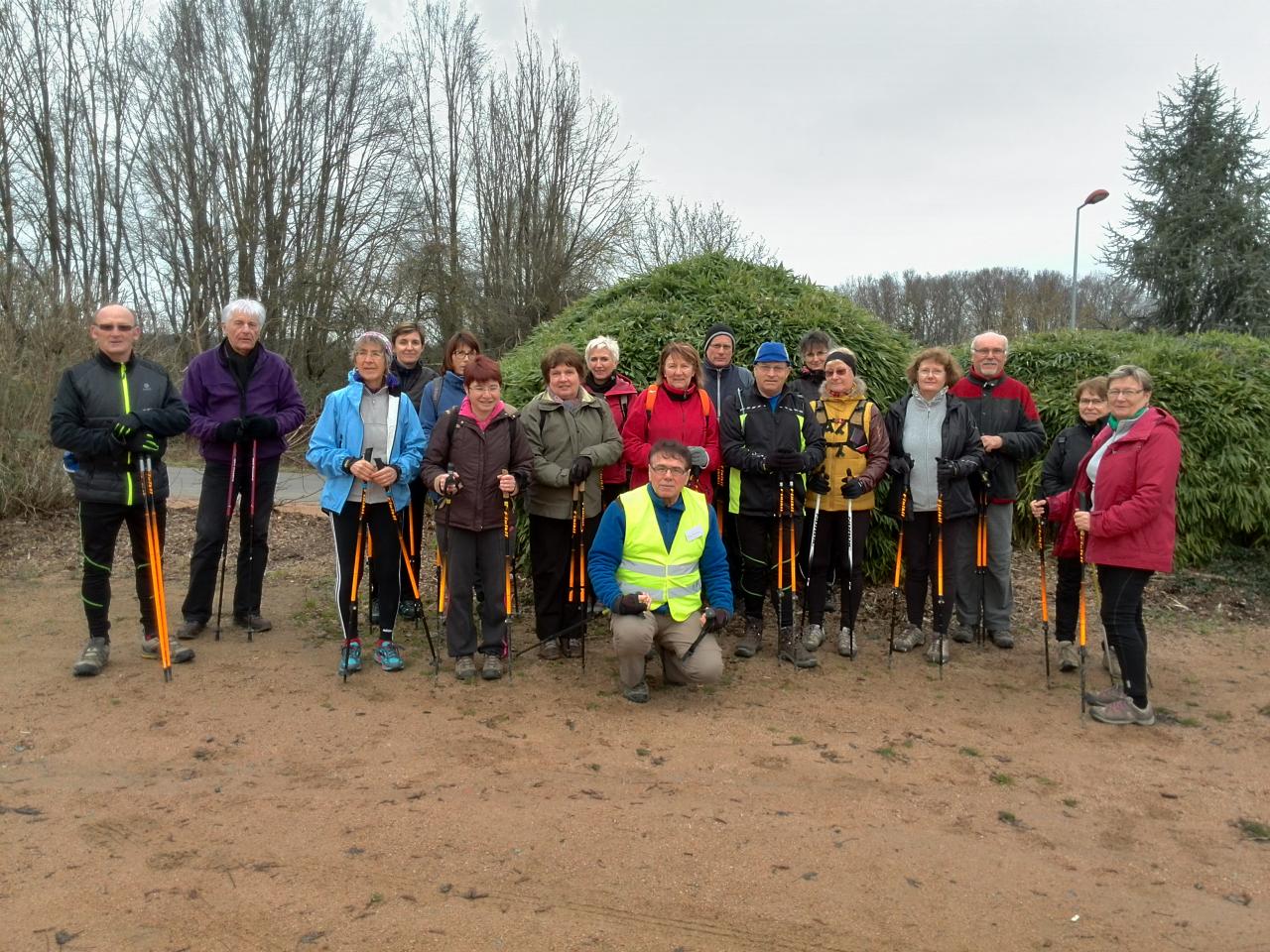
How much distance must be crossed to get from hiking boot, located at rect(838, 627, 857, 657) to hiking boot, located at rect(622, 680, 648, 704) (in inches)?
57.0

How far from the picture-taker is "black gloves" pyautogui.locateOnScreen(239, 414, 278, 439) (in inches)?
210

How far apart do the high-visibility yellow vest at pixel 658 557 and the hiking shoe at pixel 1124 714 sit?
2.18 metres

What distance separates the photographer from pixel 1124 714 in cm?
453

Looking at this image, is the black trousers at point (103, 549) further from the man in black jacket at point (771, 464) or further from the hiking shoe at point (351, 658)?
the man in black jacket at point (771, 464)

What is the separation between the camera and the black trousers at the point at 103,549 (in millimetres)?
4941

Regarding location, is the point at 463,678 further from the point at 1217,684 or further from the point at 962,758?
the point at 1217,684

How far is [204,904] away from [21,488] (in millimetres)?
7751

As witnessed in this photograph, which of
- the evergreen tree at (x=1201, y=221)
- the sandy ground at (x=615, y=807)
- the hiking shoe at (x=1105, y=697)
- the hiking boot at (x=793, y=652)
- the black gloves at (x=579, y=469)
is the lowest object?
the sandy ground at (x=615, y=807)

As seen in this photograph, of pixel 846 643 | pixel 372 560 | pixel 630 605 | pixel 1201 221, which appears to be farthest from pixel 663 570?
pixel 1201 221

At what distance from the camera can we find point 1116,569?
4566 millimetres

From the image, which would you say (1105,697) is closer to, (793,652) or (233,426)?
(793,652)

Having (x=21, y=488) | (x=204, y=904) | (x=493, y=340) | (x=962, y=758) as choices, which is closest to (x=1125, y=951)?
(x=962, y=758)

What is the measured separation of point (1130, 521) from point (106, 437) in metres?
5.39

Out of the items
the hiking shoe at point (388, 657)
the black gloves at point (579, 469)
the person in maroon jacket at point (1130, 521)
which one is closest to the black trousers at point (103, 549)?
the hiking shoe at point (388, 657)
